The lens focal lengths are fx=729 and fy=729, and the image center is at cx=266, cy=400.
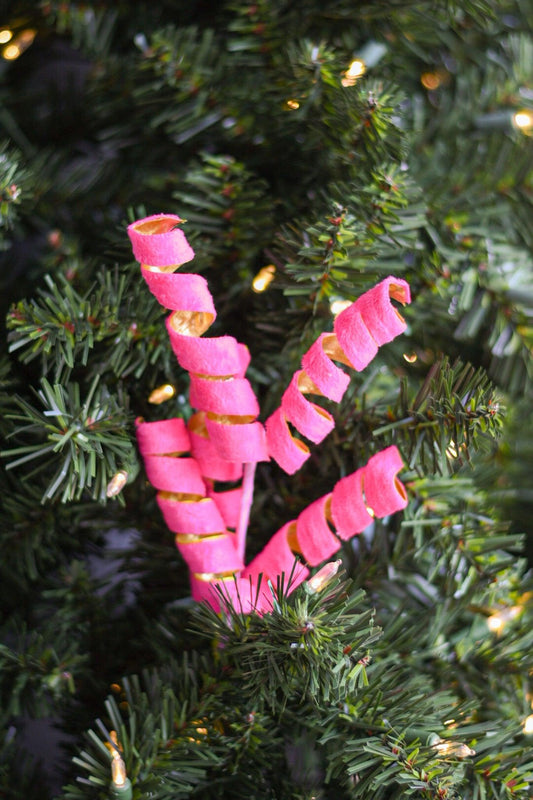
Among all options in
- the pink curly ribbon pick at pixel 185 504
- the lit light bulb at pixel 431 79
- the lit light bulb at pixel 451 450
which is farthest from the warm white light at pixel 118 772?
the lit light bulb at pixel 431 79

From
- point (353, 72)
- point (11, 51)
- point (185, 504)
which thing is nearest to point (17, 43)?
point (11, 51)

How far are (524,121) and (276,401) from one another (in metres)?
0.26

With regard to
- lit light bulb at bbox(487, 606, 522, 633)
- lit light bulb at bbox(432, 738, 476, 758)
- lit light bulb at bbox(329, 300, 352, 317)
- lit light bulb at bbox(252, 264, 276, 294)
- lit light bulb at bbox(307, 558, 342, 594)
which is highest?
lit light bulb at bbox(252, 264, 276, 294)

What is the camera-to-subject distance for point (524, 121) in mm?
502

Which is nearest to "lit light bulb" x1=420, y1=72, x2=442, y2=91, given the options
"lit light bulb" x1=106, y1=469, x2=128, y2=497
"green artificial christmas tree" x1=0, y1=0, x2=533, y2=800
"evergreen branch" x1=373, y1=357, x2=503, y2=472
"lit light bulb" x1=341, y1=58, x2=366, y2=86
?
"green artificial christmas tree" x1=0, y1=0, x2=533, y2=800

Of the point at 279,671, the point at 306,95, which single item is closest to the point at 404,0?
→ the point at 306,95

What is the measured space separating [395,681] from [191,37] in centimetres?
40

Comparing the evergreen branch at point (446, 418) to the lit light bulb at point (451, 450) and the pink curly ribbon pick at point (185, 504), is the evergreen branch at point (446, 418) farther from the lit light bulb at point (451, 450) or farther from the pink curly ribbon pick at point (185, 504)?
the pink curly ribbon pick at point (185, 504)

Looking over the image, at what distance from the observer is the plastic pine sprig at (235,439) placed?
35cm

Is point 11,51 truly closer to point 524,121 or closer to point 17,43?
point 17,43

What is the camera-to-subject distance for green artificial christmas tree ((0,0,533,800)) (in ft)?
1.19

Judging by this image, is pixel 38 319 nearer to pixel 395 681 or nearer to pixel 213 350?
pixel 213 350

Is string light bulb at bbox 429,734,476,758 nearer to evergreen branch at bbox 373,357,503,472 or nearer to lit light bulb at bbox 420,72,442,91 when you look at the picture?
evergreen branch at bbox 373,357,503,472

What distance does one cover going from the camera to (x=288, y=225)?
0.41 meters
